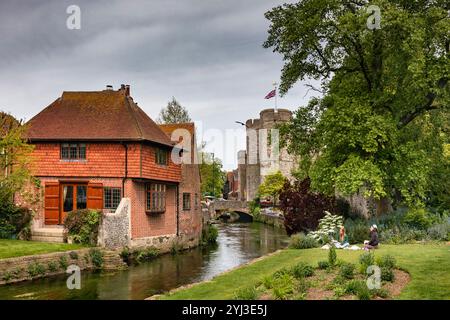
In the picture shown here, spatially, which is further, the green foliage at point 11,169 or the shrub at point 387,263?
the green foliage at point 11,169

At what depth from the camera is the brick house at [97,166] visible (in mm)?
29094

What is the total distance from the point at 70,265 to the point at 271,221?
1613 inches

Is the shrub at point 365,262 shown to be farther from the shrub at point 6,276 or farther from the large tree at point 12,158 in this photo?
the large tree at point 12,158

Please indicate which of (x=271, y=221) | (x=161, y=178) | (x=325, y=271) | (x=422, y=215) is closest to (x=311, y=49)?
(x=422, y=215)

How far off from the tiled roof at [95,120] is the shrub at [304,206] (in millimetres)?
9190

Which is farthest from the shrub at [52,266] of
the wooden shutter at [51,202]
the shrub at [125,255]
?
the wooden shutter at [51,202]

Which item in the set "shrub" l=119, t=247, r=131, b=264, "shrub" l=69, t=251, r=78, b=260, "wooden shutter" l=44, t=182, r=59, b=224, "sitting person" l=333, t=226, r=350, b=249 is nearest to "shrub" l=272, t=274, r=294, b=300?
"sitting person" l=333, t=226, r=350, b=249

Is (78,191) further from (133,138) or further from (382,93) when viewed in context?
(382,93)

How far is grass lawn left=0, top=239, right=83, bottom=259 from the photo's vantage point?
851 inches

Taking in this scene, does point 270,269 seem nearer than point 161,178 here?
Yes

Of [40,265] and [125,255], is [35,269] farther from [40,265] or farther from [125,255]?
[125,255]

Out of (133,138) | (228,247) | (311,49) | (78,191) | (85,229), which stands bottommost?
(228,247)

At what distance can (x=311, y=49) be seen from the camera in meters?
26.5

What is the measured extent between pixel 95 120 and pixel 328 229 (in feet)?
54.4
